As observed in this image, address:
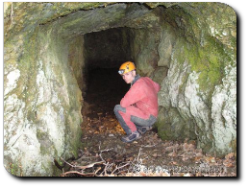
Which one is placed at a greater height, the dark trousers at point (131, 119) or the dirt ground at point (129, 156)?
the dark trousers at point (131, 119)

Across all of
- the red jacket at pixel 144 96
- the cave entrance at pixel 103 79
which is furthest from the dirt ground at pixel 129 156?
the red jacket at pixel 144 96

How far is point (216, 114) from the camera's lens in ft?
15.7

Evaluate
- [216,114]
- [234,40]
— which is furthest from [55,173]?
[234,40]

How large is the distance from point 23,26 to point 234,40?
334cm

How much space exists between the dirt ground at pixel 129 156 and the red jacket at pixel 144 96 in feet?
2.94

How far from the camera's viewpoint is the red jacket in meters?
6.11

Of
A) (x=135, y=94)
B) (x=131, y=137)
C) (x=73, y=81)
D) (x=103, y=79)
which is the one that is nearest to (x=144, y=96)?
(x=135, y=94)

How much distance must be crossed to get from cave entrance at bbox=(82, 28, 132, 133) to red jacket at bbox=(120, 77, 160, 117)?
52.5 inches

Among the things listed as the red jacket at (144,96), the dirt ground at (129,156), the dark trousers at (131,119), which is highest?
the red jacket at (144,96)

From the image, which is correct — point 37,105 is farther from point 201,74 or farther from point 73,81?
point 201,74

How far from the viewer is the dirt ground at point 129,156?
14.5ft

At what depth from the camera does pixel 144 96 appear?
6184mm

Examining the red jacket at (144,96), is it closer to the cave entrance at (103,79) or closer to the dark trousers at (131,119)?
the dark trousers at (131,119)

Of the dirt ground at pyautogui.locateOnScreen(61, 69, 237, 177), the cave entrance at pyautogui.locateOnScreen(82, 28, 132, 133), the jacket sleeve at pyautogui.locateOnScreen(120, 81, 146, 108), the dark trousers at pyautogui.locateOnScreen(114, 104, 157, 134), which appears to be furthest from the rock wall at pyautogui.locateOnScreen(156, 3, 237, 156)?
the cave entrance at pyautogui.locateOnScreen(82, 28, 132, 133)
